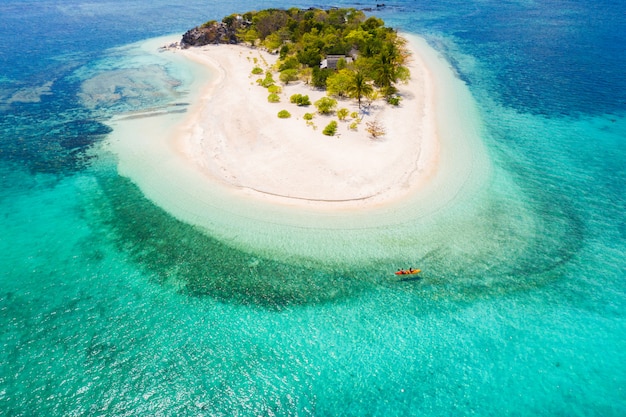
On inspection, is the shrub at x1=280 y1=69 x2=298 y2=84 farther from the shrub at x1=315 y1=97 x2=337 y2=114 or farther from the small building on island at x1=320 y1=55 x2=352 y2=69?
the shrub at x1=315 y1=97 x2=337 y2=114

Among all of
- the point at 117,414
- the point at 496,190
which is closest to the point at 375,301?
the point at 117,414

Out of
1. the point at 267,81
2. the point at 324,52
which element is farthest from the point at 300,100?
the point at 324,52

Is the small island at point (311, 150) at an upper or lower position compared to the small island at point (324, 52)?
lower

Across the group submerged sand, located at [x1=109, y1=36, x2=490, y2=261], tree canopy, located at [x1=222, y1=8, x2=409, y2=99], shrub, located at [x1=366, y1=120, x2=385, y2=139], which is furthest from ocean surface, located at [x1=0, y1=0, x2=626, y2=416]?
tree canopy, located at [x1=222, y1=8, x2=409, y2=99]

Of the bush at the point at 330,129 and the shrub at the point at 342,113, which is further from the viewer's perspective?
the shrub at the point at 342,113

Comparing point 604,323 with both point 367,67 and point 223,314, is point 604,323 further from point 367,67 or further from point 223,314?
point 367,67

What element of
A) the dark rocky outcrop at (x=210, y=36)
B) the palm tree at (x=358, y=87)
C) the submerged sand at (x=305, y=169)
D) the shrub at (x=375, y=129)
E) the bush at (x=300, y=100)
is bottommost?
the submerged sand at (x=305, y=169)

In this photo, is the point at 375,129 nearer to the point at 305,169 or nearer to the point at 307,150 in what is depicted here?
the point at 307,150

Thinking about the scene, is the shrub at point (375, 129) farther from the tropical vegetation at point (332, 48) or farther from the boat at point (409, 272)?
the boat at point (409, 272)

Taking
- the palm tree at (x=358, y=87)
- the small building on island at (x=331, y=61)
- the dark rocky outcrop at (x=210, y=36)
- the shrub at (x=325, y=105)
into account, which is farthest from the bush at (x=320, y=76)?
the dark rocky outcrop at (x=210, y=36)
